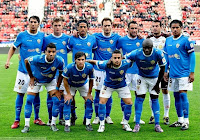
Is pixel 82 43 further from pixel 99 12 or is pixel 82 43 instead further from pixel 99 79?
pixel 99 12

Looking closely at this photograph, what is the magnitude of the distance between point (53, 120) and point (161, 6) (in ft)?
95.4

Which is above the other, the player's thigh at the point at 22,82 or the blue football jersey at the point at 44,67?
the blue football jersey at the point at 44,67

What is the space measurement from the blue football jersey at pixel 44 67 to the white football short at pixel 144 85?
1506 millimetres

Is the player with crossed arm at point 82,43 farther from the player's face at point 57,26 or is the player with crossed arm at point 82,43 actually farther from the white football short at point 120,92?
the white football short at point 120,92

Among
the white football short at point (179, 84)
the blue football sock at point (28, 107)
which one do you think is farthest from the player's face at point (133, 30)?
the blue football sock at point (28, 107)

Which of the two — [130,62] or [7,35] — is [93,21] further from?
[130,62]

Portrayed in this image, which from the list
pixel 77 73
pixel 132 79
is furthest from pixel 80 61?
pixel 132 79

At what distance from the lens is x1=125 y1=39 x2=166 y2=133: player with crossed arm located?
24.0 ft

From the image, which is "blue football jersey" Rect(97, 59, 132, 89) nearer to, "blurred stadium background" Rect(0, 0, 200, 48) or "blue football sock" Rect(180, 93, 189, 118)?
"blue football sock" Rect(180, 93, 189, 118)

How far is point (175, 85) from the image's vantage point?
7.83 metres

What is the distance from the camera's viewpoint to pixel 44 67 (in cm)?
745

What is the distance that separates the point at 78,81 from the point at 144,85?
1.26 metres

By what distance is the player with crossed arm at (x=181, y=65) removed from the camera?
7.61 m

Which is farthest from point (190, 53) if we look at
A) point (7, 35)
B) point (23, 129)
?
point (7, 35)
